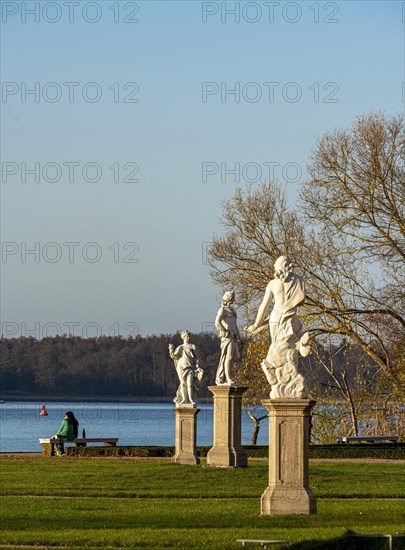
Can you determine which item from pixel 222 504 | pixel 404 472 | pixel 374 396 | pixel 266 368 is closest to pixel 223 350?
pixel 404 472

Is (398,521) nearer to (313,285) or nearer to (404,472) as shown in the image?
(404,472)

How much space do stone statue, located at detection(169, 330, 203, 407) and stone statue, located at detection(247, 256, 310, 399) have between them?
38.6 feet

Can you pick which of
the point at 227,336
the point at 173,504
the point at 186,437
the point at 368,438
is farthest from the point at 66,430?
the point at 173,504

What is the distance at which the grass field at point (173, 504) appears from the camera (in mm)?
15102

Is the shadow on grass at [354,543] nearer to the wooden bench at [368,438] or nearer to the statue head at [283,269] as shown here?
the statue head at [283,269]

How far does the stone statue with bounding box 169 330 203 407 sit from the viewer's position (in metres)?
29.8

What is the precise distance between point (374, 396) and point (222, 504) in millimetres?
20671

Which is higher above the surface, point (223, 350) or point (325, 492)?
point (223, 350)

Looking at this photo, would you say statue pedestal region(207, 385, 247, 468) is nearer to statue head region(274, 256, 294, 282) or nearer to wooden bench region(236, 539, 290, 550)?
statue head region(274, 256, 294, 282)

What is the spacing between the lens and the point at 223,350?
27906 mm

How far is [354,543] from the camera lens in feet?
46.5

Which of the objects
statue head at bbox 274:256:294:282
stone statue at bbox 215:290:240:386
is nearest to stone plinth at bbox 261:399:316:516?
statue head at bbox 274:256:294:282

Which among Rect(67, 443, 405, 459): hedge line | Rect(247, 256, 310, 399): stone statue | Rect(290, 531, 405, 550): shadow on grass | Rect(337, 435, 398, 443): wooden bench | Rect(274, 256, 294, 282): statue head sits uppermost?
Rect(274, 256, 294, 282): statue head

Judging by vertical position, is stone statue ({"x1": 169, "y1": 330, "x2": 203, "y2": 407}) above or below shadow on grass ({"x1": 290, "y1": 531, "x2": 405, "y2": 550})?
above
